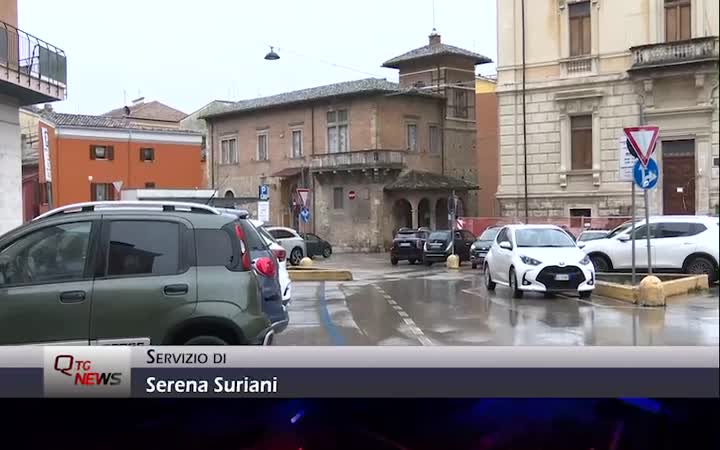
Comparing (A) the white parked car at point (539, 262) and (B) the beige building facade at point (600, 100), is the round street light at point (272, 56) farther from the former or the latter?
(A) the white parked car at point (539, 262)

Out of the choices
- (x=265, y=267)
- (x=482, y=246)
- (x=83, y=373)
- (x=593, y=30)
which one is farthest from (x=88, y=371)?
(x=593, y=30)

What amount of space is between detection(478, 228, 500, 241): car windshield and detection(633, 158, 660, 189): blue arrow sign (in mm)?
478

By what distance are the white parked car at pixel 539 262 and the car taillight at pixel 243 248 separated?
2.44ft

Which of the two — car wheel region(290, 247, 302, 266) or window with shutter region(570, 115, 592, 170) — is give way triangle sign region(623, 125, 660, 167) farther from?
car wheel region(290, 247, 302, 266)

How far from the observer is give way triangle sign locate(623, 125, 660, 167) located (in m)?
1.88

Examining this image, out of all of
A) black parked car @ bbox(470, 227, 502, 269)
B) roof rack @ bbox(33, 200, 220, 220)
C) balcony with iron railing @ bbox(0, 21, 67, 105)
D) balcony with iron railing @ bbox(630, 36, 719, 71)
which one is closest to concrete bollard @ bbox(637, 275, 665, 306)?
black parked car @ bbox(470, 227, 502, 269)

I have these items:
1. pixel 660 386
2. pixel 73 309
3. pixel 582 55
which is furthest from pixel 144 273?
pixel 660 386

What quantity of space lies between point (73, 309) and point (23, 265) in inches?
8.3

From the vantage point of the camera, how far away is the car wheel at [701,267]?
191 centimetres

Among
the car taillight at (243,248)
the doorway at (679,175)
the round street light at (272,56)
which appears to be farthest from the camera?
the round street light at (272,56)

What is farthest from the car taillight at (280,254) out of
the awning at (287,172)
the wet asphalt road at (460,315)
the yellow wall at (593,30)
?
the yellow wall at (593,30)

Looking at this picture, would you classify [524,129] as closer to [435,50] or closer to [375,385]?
[435,50]

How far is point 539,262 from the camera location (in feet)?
7.39
